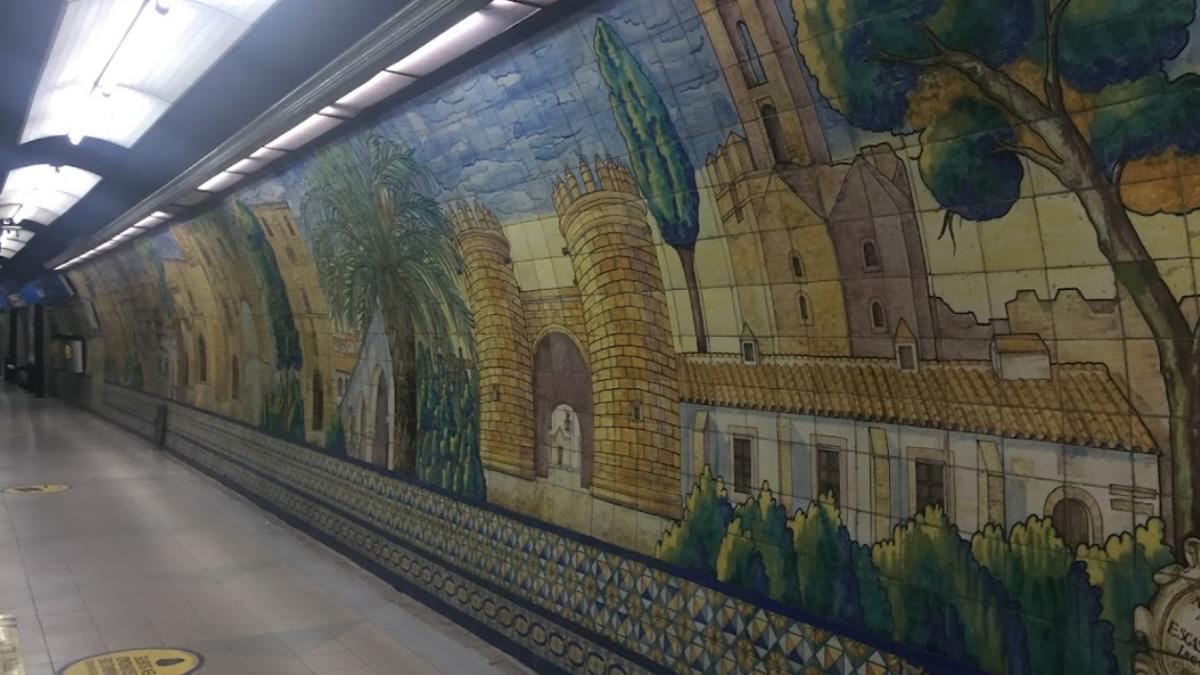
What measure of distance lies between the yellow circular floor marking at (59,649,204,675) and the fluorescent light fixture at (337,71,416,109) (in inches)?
126

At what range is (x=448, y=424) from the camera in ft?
20.9

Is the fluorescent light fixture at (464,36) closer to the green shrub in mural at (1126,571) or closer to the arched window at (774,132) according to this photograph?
the arched window at (774,132)

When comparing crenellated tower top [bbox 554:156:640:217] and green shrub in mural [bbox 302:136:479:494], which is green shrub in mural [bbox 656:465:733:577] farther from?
green shrub in mural [bbox 302:136:479:494]

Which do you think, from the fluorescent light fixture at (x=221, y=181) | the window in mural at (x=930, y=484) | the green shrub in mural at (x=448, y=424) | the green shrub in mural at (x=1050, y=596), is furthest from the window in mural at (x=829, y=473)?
the fluorescent light fixture at (x=221, y=181)

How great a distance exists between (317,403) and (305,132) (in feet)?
10.1

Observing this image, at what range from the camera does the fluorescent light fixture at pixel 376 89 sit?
5.10 metres

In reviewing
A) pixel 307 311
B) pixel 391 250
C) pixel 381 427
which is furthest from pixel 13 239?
pixel 391 250

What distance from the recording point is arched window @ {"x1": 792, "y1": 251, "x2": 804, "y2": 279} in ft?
11.4

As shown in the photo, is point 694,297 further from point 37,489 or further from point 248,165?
point 37,489

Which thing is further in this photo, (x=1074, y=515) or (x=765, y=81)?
(x=765, y=81)

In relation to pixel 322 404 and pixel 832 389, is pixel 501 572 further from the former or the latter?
pixel 322 404

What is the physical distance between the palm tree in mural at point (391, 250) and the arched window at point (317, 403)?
97 cm

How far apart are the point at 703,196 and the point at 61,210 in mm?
14270

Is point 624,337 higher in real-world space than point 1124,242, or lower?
lower
